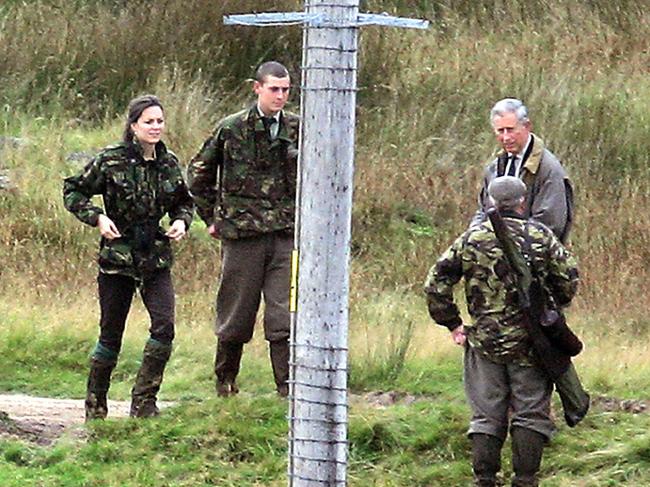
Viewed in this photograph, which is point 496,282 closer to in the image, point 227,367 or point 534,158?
point 534,158

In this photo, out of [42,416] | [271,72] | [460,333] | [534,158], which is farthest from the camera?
[42,416]

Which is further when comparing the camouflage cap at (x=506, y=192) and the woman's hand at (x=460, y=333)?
the woman's hand at (x=460, y=333)

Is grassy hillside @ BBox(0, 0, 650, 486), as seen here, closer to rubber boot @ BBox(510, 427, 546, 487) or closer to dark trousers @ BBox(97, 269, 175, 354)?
rubber boot @ BBox(510, 427, 546, 487)

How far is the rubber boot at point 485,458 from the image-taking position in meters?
6.96

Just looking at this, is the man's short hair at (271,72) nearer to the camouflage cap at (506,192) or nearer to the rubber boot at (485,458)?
the camouflage cap at (506,192)

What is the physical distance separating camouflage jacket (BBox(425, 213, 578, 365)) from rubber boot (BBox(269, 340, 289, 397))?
1.68 meters

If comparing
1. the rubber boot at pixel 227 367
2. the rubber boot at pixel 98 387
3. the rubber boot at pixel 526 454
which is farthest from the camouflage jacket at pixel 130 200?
the rubber boot at pixel 526 454

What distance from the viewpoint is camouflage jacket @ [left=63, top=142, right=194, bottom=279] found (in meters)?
7.84

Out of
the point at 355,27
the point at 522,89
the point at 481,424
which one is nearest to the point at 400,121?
the point at 522,89

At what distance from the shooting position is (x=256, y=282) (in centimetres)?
830

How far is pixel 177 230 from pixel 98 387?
1099 mm

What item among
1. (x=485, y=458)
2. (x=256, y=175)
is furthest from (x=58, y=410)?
(x=485, y=458)

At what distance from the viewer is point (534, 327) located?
263 inches

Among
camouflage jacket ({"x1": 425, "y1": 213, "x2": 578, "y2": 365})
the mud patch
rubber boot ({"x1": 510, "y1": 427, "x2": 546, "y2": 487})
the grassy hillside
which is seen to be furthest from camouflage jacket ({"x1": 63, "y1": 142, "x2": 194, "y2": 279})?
the mud patch
